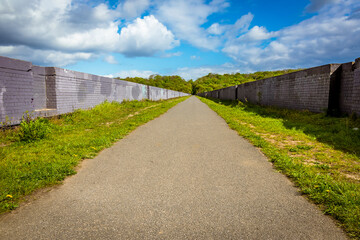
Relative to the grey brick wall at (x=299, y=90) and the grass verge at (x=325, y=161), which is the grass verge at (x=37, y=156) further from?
the grey brick wall at (x=299, y=90)

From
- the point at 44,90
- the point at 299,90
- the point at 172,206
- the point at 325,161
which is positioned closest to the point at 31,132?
the point at 44,90

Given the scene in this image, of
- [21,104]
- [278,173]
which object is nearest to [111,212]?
[278,173]

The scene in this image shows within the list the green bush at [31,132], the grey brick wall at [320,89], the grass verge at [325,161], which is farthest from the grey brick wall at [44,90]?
the grey brick wall at [320,89]

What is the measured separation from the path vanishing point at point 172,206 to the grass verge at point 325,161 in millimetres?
184

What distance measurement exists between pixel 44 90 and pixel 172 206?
29.9ft

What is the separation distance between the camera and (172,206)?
2.52 meters

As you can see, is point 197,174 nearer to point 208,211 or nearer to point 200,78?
point 208,211

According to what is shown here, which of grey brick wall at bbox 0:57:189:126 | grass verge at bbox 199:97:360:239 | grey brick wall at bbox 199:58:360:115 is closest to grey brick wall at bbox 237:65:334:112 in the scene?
grey brick wall at bbox 199:58:360:115

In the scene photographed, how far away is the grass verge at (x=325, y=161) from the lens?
2.42 m

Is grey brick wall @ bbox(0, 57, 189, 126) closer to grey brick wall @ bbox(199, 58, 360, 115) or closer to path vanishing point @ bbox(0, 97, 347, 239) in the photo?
path vanishing point @ bbox(0, 97, 347, 239)

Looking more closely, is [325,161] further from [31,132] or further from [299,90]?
[299,90]

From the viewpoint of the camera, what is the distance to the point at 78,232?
208 cm

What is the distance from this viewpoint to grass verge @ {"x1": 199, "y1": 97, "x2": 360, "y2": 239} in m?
2.42

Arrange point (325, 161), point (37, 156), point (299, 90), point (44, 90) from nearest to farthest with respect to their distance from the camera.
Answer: point (325, 161) < point (37, 156) < point (44, 90) < point (299, 90)
